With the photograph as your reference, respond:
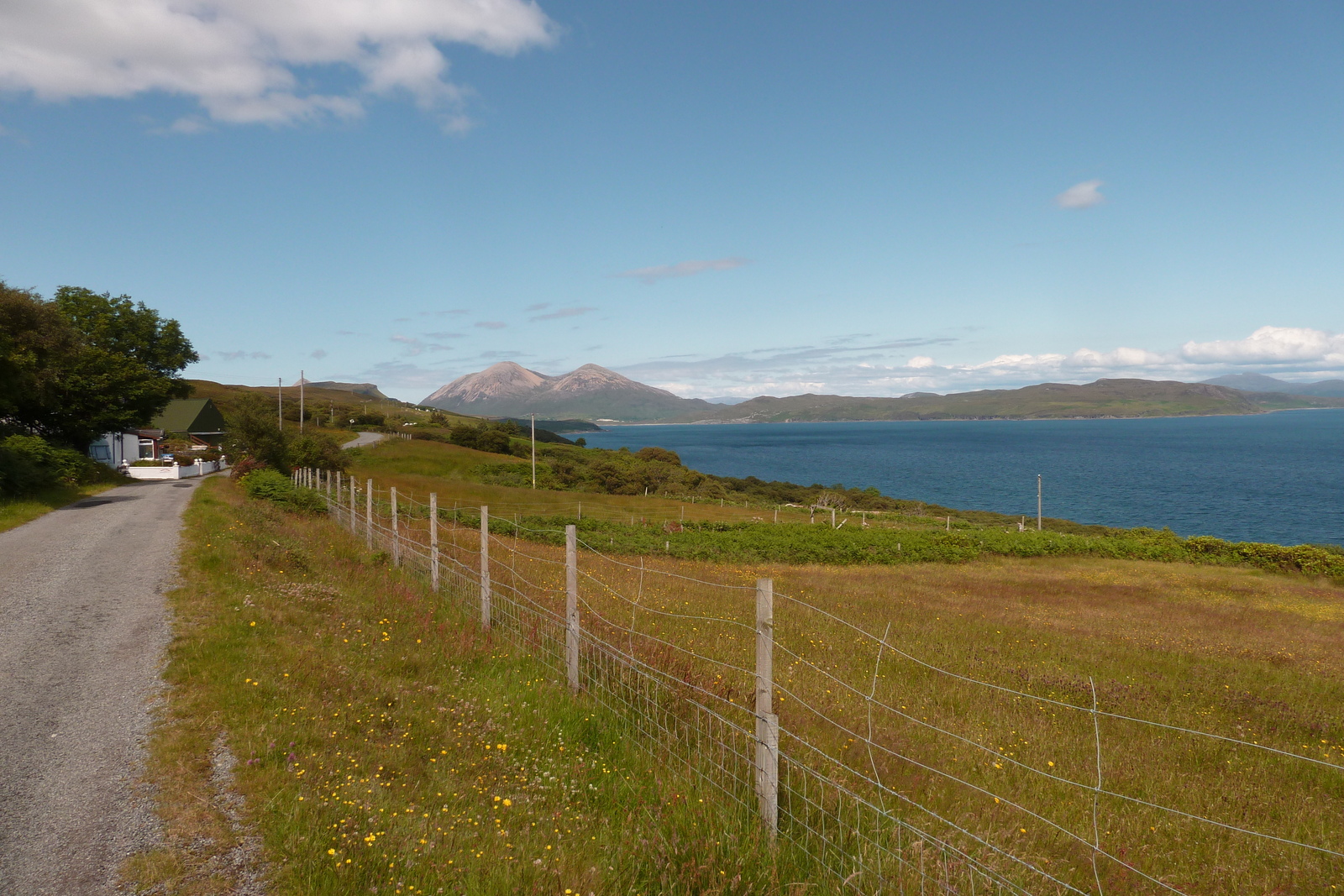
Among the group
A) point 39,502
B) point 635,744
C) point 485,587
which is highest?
point 485,587

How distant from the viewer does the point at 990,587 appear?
28.0m

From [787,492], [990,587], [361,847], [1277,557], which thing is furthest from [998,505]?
[361,847]

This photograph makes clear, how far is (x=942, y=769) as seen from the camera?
292 inches

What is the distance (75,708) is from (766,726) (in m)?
7.09

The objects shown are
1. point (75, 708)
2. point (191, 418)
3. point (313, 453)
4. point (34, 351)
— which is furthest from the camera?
point (191, 418)

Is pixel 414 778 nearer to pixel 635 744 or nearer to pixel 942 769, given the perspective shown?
pixel 635 744

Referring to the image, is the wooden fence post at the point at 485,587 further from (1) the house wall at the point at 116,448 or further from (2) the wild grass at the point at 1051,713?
(1) the house wall at the point at 116,448

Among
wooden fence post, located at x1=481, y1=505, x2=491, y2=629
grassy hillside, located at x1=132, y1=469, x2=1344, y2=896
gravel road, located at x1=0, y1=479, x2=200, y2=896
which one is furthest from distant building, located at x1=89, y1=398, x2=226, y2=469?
wooden fence post, located at x1=481, y1=505, x2=491, y2=629

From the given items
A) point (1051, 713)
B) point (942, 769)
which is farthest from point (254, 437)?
point (942, 769)

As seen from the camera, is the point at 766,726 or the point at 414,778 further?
the point at 414,778

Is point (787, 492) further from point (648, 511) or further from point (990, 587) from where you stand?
point (990, 587)

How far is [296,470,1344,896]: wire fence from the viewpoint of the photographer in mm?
5113

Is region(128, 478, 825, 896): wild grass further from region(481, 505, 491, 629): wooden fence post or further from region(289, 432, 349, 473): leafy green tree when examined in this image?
region(289, 432, 349, 473): leafy green tree

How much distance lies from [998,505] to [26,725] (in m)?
99.4
